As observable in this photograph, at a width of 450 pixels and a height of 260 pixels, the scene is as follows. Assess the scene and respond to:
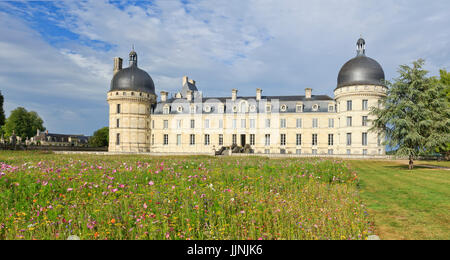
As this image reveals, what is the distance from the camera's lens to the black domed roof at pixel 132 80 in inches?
1988

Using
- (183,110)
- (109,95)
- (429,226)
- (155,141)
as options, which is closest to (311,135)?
(183,110)

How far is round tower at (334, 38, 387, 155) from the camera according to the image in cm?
4153

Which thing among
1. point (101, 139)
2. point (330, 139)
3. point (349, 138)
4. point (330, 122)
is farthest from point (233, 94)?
point (101, 139)

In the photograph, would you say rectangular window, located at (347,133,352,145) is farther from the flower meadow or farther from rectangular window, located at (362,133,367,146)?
the flower meadow

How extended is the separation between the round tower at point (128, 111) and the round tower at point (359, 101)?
1291 inches

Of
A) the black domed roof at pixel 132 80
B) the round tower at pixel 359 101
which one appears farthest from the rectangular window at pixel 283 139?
the black domed roof at pixel 132 80

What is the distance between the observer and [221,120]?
166ft

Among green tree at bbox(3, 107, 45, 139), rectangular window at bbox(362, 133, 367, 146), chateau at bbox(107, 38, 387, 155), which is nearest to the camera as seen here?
rectangular window at bbox(362, 133, 367, 146)

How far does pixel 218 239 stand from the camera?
5250 mm

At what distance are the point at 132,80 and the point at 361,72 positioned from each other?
37.0 meters

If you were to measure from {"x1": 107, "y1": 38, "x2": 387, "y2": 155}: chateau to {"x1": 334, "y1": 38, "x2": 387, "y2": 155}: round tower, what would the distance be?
0.35 meters

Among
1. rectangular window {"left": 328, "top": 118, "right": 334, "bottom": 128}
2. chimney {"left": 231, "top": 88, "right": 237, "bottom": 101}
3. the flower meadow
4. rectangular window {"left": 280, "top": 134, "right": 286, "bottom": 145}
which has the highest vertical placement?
chimney {"left": 231, "top": 88, "right": 237, "bottom": 101}

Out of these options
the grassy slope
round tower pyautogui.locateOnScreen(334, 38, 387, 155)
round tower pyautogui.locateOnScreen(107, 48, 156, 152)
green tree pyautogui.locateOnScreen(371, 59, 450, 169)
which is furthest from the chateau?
the grassy slope
